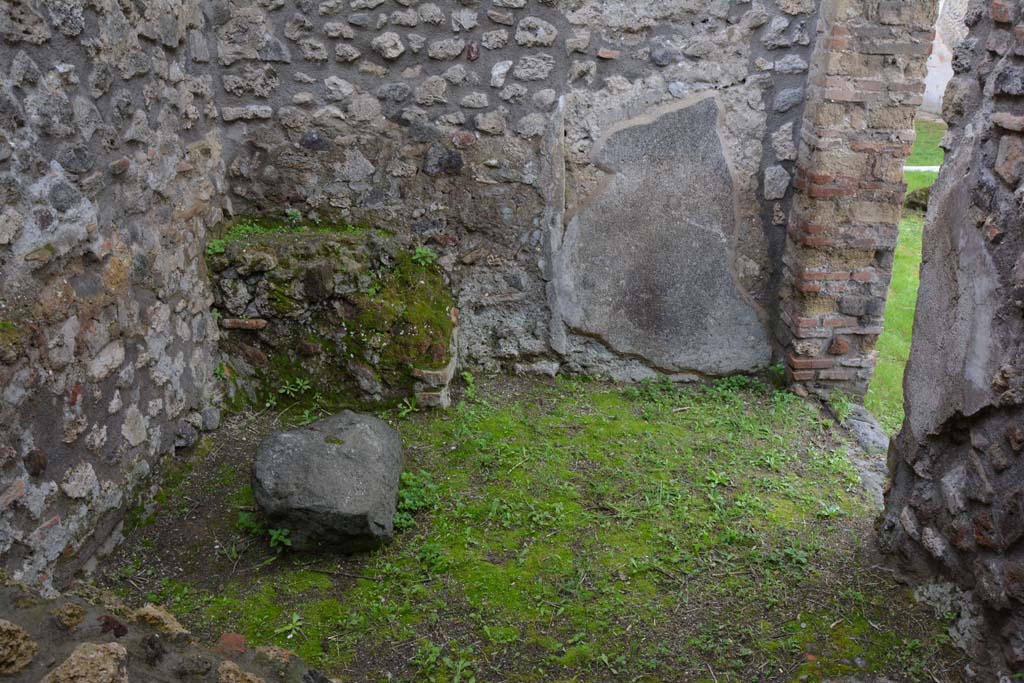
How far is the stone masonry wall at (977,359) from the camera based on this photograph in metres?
2.40

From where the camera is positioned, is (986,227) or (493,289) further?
(493,289)

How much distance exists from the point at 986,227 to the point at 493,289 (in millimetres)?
2628

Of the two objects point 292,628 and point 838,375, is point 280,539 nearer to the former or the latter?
point 292,628

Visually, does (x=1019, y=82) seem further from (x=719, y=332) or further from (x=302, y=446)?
(x=302, y=446)

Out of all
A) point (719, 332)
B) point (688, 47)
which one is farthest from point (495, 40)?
point (719, 332)

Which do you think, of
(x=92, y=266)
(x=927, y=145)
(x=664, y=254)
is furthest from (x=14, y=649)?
(x=927, y=145)

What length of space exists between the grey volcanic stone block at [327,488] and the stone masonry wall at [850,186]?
245cm

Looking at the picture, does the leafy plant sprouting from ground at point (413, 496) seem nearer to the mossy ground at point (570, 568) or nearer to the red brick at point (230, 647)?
the mossy ground at point (570, 568)

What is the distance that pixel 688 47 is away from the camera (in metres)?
4.24

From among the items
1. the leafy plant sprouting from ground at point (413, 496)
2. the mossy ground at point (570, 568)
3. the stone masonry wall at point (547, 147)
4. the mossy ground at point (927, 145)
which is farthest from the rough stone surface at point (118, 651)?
the mossy ground at point (927, 145)

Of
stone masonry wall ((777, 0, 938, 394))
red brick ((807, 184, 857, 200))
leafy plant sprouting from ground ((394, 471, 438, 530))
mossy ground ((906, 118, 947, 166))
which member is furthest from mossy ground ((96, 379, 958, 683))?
mossy ground ((906, 118, 947, 166))

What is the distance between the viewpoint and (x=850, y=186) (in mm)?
4285

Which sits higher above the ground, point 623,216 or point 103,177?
point 103,177

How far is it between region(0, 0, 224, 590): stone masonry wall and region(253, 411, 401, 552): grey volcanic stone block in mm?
588
